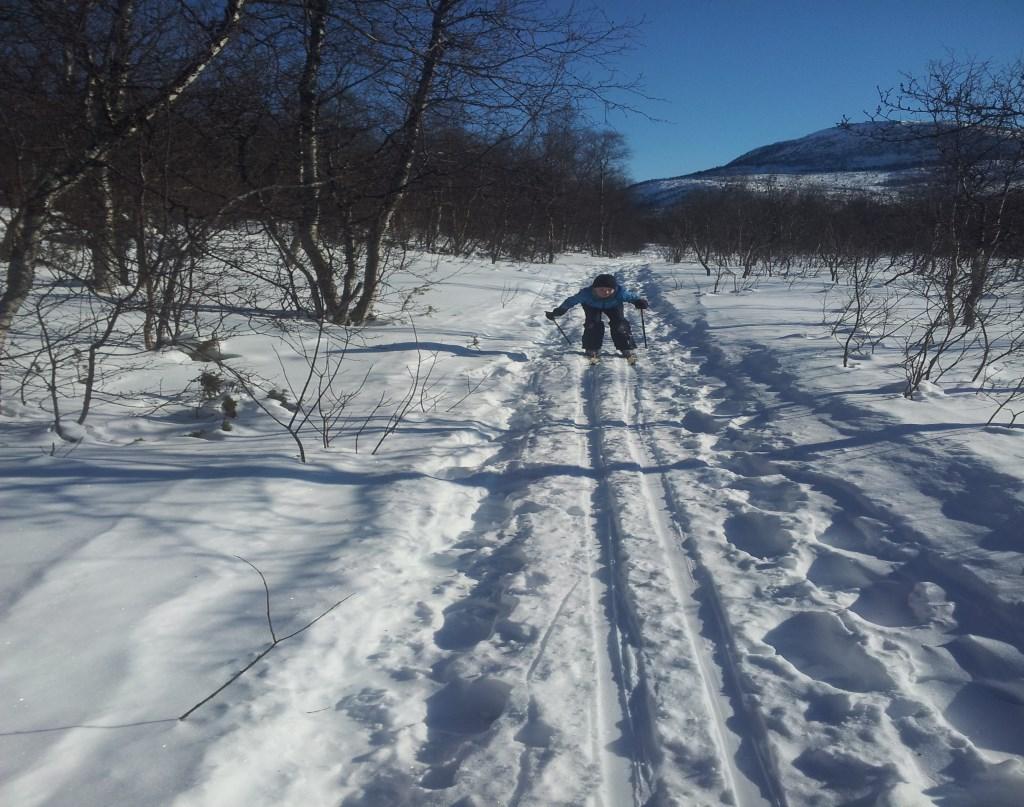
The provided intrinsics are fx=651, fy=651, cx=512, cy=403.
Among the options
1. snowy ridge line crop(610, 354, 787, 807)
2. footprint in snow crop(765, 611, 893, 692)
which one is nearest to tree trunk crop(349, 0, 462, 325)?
snowy ridge line crop(610, 354, 787, 807)

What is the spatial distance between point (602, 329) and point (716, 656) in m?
6.33

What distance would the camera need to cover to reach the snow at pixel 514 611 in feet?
6.53

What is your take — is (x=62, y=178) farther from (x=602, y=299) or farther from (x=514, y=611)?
(x=602, y=299)

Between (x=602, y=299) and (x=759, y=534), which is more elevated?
(x=602, y=299)

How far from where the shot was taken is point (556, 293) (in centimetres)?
1739

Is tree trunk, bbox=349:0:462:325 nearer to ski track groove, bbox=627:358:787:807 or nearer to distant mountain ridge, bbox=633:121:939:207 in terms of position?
ski track groove, bbox=627:358:787:807

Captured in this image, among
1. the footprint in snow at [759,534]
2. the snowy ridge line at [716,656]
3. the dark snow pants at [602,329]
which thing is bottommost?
the snowy ridge line at [716,656]

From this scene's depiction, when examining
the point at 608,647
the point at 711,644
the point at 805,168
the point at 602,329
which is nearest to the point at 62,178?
the point at 608,647

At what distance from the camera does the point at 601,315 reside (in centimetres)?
866

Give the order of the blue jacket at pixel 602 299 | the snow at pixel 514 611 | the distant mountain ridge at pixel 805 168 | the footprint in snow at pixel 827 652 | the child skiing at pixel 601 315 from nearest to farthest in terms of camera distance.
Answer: the snow at pixel 514 611, the footprint in snow at pixel 827 652, the child skiing at pixel 601 315, the blue jacket at pixel 602 299, the distant mountain ridge at pixel 805 168

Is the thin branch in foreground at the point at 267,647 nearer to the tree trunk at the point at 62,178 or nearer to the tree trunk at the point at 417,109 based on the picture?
the tree trunk at the point at 62,178

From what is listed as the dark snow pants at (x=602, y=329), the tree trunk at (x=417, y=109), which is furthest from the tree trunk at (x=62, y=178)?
the dark snow pants at (x=602, y=329)

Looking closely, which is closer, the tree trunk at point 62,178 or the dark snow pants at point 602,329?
the tree trunk at point 62,178

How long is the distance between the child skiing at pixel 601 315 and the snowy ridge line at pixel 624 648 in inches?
168
